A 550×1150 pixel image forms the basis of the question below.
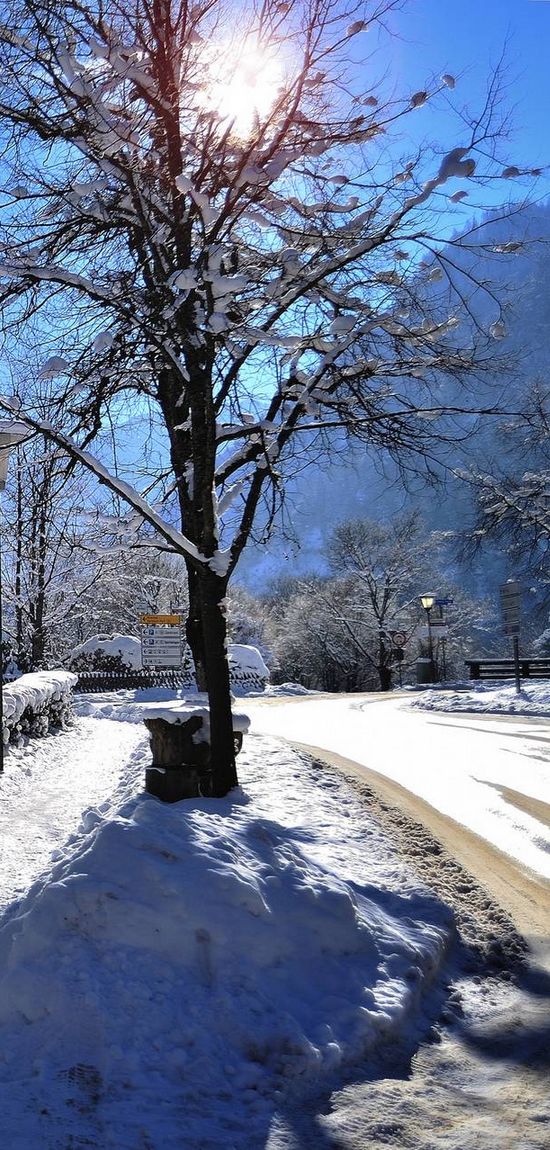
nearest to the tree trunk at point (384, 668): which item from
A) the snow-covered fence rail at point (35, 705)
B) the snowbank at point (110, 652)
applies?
the snowbank at point (110, 652)

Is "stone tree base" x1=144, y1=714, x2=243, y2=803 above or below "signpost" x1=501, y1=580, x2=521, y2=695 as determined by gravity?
below

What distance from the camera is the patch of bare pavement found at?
3.17m

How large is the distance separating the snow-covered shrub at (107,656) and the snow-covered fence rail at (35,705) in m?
17.8

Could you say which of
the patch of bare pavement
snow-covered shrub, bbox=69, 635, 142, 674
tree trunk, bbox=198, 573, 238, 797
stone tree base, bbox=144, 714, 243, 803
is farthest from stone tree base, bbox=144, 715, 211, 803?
snow-covered shrub, bbox=69, 635, 142, 674

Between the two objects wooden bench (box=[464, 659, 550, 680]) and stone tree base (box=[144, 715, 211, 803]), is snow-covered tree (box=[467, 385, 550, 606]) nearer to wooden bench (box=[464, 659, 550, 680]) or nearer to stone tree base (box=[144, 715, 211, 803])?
wooden bench (box=[464, 659, 550, 680])

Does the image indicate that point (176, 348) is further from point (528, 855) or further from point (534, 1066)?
point (534, 1066)

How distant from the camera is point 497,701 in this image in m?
20.9

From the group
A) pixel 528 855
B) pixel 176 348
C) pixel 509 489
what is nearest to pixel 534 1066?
pixel 528 855

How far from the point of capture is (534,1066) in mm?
3697

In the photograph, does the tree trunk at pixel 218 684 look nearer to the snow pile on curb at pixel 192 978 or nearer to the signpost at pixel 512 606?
the snow pile on curb at pixel 192 978

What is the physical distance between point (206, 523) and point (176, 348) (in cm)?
162

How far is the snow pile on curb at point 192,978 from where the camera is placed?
329 cm

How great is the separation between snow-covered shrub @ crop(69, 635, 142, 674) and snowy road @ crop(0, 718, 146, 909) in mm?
18730


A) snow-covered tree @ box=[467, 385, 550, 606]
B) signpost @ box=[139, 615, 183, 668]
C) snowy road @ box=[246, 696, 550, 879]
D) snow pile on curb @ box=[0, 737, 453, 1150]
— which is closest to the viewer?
snow pile on curb @ box=[0, 737, 453, 1150]
